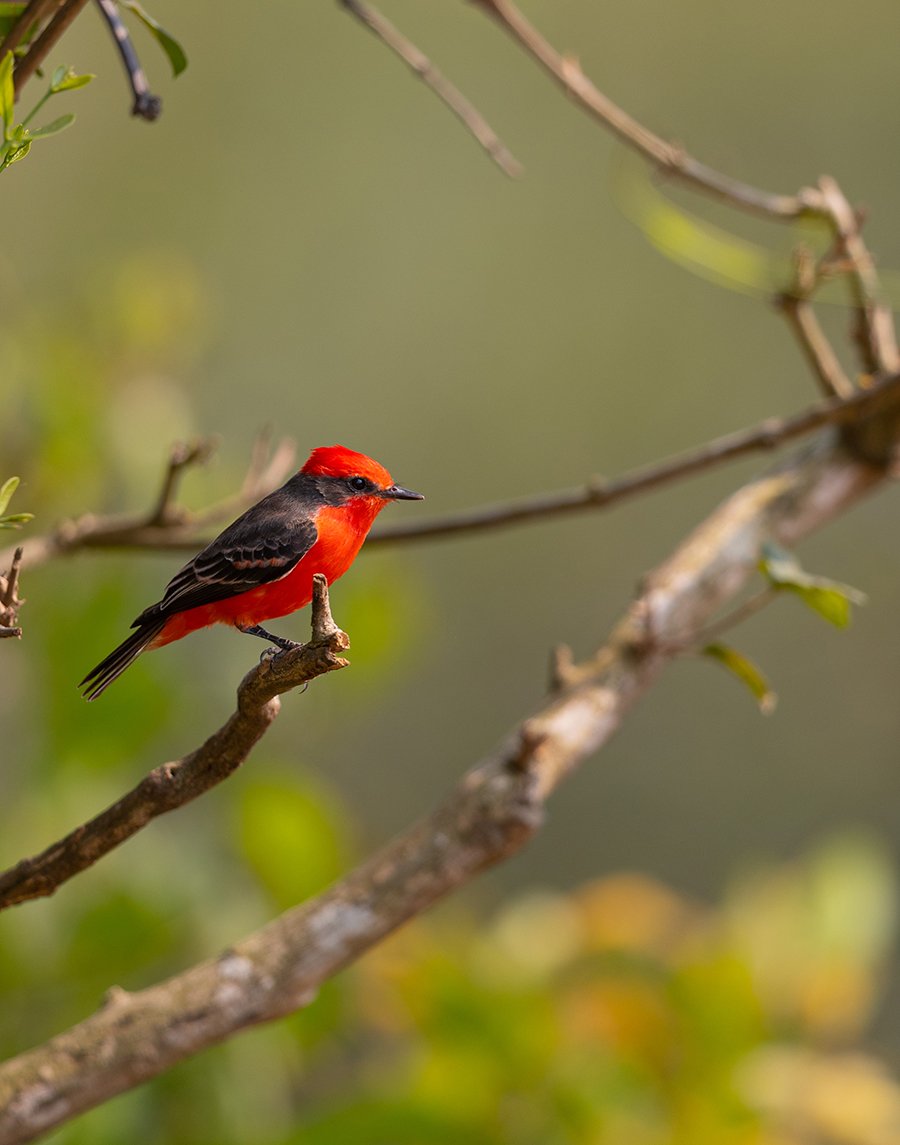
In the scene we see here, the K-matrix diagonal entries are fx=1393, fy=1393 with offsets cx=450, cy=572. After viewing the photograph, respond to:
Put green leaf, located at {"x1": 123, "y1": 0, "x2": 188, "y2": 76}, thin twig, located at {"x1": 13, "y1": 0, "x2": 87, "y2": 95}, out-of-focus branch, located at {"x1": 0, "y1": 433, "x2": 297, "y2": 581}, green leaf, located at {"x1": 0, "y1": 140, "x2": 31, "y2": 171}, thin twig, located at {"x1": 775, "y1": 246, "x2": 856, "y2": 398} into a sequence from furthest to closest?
thin twig, located at {"x1": 775, "y1": 246, "x2": 856, "y2": 398}, out-of-focus branch, located at {"x1": 0, "y1": 433, "x2": 297, "y2": 581}, green leaf, located at {"x1": 123, "y1": 0, "x2": 188, "y2": 76}, thin twig, located at {"x1": 13, "y1": 0, "x2": 87, "y2": 95}, green leaf, located at {"x1": 0, "y1": 140, "x2": 31, "y2": 171}

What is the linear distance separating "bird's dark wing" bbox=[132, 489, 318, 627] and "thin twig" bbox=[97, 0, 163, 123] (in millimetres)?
376

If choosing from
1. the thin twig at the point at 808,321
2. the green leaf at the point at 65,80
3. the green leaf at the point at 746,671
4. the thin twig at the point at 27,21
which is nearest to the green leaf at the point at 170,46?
the thin twig at the point at 27,21

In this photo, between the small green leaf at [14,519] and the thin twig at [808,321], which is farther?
the thin twig at [808,321]

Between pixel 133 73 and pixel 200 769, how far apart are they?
660 millimetres

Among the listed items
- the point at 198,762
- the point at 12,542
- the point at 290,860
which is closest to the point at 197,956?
the point at 290,860

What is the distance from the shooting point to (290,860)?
261cm

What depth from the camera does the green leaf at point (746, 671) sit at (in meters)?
1.75

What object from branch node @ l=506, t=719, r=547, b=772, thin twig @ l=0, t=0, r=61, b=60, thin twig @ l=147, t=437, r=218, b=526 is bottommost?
branch node @ l=506, t=719, r=547, b=772

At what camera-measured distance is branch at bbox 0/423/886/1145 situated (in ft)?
5.04

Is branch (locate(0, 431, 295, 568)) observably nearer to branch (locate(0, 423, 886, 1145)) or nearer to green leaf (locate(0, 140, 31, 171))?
branch (locate(0, 423, 886, 1145))

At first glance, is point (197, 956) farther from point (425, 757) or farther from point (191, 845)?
point (425, 757)

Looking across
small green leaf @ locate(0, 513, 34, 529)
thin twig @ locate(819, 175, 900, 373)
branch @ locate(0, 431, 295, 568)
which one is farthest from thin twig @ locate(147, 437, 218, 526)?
thin twig @ locate(819, 175, 900, 373)

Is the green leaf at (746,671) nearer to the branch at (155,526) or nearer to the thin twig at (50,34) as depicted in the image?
the branch at (155,526)

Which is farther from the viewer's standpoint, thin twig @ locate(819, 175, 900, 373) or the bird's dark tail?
thin twig @ locate(819, 175, 900, 373)
